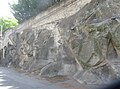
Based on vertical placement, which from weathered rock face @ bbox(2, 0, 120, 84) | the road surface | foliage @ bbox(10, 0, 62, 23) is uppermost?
foliage @ bbox(10, 0, 62, 23)

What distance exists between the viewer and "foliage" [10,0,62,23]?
20.6 metres

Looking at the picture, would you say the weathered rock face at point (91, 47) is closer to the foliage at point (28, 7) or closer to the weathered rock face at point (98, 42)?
the weathered rock face at point (98, 42)

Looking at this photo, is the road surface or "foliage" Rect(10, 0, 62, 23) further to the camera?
"foliage" Rect(10, 0, 62, 23)

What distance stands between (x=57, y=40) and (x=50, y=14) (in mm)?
3360

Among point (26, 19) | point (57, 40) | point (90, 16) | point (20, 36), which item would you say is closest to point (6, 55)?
point (20, 36)

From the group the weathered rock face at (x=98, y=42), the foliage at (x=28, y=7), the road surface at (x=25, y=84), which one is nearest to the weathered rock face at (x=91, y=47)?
the weathered rock face at (x=98, y=42)

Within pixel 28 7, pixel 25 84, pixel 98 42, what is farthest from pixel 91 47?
pixel 28 7

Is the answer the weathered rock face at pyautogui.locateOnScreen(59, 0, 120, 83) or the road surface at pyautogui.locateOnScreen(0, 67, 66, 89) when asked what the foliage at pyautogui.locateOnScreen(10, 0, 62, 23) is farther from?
the road surface at pyautogui.locateOnScreen(0, 67, 66, 89)

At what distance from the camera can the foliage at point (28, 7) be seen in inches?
810

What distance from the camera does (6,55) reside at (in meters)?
28.0

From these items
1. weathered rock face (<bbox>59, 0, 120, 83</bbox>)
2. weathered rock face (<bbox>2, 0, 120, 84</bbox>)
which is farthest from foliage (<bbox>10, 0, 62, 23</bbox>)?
weathered rock face (<bbox>59, 0, 120, 83</bbox>)

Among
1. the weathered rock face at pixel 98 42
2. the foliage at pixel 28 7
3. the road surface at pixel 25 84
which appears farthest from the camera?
the foliage at pixel 28 7

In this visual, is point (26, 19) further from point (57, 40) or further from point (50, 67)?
point (50, 67)

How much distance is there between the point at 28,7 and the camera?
76.1 ft
